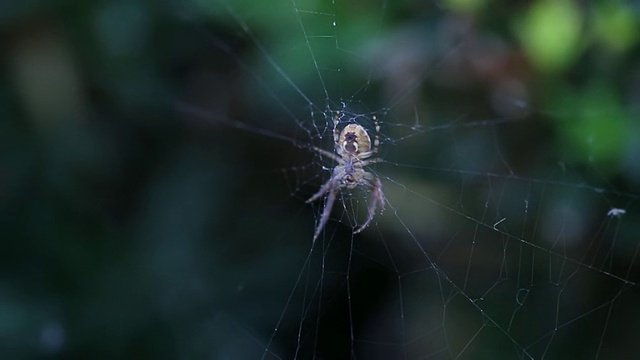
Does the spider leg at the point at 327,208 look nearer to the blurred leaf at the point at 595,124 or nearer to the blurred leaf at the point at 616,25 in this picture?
the blurred leaf at the point at 595,124

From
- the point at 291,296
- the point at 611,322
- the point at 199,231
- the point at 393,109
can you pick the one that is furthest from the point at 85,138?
the point at 611,322

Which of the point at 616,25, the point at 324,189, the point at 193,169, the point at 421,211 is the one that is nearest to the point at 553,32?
the point at 616,25

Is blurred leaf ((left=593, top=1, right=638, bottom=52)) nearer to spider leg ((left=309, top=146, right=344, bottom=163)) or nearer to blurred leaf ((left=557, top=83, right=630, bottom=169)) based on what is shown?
blurred leaf ((left=557, top=83, right=630, bottom=169))

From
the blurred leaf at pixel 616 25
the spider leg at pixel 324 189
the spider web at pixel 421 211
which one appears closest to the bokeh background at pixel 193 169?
the spider web at pixel 421 211

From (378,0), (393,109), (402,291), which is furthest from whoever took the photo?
(402,291)

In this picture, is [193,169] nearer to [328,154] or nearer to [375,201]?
[328,154]

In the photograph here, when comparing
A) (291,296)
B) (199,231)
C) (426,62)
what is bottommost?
(291,296)

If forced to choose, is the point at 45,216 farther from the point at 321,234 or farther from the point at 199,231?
the point at 321,234
